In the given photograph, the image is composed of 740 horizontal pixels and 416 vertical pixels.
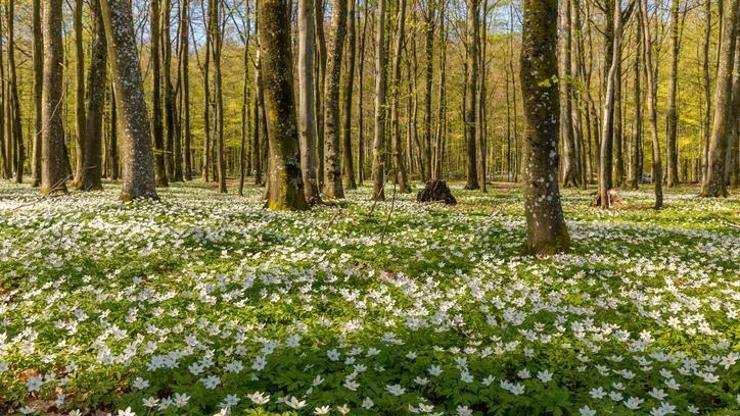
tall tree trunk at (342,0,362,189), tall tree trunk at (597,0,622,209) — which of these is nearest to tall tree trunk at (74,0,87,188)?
tall tree trunk at (342,0,362,189)

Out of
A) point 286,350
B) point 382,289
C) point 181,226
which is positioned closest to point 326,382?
point 286,350

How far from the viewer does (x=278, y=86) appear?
1239 centimetres

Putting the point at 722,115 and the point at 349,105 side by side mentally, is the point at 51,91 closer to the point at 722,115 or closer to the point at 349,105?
the point at 349,105

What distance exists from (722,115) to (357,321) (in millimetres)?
21372

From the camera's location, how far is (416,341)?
209 inches

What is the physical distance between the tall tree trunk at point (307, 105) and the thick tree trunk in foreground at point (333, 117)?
2.89m

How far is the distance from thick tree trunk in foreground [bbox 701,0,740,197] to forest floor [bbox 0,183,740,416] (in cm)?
1176

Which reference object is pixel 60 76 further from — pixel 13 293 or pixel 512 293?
pixel 512 293

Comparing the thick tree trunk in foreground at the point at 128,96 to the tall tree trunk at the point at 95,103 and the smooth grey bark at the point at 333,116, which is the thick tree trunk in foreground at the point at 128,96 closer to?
the smooth grey bark at the point at 333,116

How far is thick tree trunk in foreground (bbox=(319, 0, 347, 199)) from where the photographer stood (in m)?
17.2

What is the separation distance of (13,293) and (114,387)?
359 centimetres

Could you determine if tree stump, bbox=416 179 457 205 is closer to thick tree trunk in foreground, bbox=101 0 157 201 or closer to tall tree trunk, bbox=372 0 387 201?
tall tree trunk, bbox=372 0 387 201

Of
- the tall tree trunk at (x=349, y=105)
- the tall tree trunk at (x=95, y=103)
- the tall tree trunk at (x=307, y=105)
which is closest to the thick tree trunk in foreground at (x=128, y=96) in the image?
the tall tree trunk at (x=307, y=105)

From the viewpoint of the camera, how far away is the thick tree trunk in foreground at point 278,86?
486 inches
